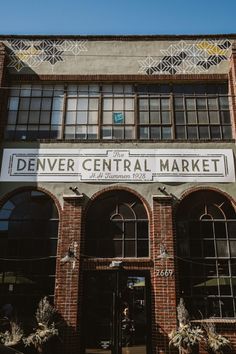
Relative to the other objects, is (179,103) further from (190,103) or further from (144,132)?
(144,132)

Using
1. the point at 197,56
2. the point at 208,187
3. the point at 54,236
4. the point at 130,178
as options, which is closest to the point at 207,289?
the point at 208,187

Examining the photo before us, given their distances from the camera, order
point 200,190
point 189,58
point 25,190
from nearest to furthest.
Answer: point 200,190 → point 25,190 → point 189,58

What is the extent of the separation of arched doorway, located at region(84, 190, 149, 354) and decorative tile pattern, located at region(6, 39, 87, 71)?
5939mm

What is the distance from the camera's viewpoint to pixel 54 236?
39.6 ft

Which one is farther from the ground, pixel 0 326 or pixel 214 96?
pixel 214 96

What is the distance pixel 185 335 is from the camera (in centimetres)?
1004

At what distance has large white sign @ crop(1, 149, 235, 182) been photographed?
1257 cm

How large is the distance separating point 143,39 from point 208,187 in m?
6.42

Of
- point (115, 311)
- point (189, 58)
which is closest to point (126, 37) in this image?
point (189, 58)

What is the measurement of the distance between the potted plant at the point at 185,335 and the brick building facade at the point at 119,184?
17.1 inches

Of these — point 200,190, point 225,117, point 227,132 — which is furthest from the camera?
point 225,117

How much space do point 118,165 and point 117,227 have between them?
→ 2132mm

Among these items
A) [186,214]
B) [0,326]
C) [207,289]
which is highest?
[186,214]

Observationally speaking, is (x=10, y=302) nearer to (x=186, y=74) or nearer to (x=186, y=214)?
(x=186, y=214)
